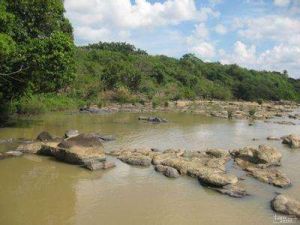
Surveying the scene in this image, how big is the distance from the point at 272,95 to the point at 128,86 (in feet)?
146

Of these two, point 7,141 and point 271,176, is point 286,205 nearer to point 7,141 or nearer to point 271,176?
point 271,176

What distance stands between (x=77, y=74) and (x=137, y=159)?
38.4 metres

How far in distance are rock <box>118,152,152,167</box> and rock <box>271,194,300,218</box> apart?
289 inches

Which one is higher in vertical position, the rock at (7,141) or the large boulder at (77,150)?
the large boulder at (77,150)

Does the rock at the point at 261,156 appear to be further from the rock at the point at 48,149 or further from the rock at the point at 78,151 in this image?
the rock at the point at 48,149

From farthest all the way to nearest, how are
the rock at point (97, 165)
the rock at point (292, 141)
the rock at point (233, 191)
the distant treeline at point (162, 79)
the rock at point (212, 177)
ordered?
1. the distant treeline at point (162, 79)
2. the rock at point (292, 141)
3. the rock at point (97, 165)
4. the rock at point (212, 177)
5. the rock at point (233, 191)

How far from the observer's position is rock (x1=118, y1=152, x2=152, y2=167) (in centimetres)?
2080

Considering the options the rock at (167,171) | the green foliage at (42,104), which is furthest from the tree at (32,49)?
the rock at (167,171)

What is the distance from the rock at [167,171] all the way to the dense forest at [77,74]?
10.7 meters

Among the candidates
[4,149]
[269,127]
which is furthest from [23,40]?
[269,127]

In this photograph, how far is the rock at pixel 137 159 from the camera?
20.8 metres

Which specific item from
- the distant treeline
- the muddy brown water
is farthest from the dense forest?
Answer: the muddy brown water

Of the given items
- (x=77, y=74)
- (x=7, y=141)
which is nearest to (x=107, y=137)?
(x=7, y=141)

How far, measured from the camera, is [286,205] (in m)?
15.0
